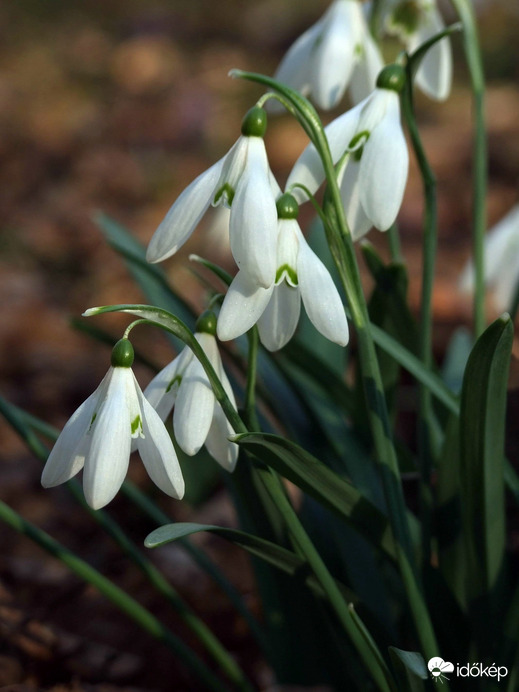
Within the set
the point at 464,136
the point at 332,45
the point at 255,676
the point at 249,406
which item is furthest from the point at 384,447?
the point at 464,136

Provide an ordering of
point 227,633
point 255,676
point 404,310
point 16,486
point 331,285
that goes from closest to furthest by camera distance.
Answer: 1. point 331,285
2. point 404,310
3. point 255,676
4. point 227,633
5. point 16,486

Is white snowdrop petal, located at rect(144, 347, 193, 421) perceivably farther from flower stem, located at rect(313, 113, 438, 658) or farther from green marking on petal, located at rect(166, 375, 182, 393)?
flower stem, located at rect(313, 113, 438, 658)

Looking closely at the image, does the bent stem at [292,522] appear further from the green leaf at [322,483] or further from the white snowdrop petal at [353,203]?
the white snowdrop petal at [353,203]

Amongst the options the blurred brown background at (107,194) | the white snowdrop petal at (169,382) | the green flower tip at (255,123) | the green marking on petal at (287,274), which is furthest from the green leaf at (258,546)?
the blurred brown background at (107,194)

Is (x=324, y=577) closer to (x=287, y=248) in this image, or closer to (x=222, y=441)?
(x=222, y=441)

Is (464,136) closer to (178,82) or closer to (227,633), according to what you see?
(178,82)

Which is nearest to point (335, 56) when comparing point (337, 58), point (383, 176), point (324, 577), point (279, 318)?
point (337, 58)

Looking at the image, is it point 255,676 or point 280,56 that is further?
point 280,56

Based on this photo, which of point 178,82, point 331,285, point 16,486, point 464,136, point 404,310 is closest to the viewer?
point 331,285
